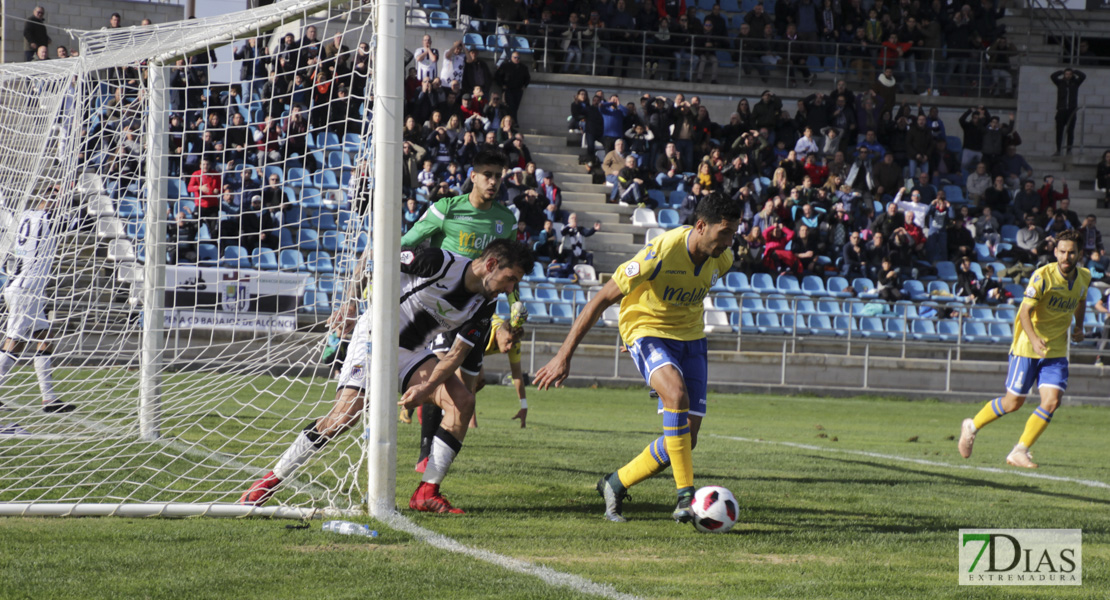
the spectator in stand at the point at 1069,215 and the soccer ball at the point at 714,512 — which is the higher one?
the spectator in stand at the point at 1069,215

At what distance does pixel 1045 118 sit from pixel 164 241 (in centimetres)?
2731

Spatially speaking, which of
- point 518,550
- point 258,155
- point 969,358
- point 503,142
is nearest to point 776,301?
point 969,358

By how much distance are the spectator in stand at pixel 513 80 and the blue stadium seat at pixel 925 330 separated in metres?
10.6

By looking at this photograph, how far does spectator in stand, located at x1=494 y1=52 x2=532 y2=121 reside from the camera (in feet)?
84.1

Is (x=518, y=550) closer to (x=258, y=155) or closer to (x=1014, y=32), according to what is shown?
(x=258, y=155)

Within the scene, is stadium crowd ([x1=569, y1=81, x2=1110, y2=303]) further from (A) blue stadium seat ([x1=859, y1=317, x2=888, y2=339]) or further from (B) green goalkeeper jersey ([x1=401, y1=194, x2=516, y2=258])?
(B) green goalkeeper jersey ([x1=401, y1=194, x2=516, y2=258])

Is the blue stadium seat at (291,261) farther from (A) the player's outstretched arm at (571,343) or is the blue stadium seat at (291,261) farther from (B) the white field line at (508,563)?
(A) the player's outstretched arm at (571,343)

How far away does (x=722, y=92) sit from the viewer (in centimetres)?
2841

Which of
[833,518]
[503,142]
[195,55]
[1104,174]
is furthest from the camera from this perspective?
[1104,174]

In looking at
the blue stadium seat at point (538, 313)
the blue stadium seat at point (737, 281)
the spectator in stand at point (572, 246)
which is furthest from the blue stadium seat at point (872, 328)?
the blue stadium seat at point (538, 313)

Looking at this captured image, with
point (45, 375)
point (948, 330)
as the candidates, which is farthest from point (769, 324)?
point (45, 375)

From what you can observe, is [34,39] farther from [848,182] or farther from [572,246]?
[848,182]

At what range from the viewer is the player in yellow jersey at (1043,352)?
1051 cm

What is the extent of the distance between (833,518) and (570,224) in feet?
50.2
